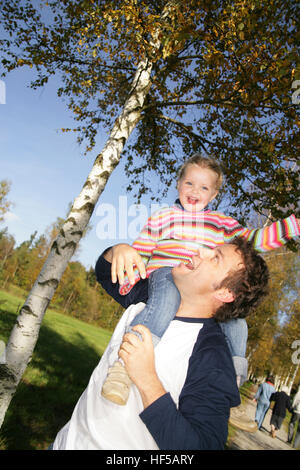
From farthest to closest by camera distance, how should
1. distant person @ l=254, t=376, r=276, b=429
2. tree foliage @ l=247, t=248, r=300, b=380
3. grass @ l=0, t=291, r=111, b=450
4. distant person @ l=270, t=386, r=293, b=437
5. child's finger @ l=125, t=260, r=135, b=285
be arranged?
1. tree foliage @ l=247, t=248, r=300, b=380
2. distant person @ l=270, t=386, r=293, b=437
3. distant person @ l=254, t=376, r=276, b=429
4. grass @ l=0, t=291, r=111, b=450
5. child's finger @ l=125, t=260, r=135, b=285

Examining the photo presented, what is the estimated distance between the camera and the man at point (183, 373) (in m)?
1.17

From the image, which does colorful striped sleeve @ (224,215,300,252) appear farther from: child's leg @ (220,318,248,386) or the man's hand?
the man's hand

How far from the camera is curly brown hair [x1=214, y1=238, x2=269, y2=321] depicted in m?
1.70

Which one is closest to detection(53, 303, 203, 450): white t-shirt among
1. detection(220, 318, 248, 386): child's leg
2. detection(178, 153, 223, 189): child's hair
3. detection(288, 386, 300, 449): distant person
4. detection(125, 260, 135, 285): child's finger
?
detection(125, 260, 135, 285): child's finger

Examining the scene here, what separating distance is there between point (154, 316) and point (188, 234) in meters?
0.98

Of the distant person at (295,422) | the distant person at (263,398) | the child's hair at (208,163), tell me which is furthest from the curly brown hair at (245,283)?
the distant person at (295,422)

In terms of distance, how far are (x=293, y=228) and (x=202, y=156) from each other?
3.99 feet

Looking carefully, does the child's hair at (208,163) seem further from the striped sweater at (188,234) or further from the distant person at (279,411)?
the distant person at (279,411)

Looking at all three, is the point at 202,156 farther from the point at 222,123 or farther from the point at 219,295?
the point at 222,123

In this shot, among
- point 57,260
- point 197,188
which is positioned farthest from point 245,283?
point 57,260

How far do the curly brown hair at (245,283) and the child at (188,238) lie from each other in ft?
0.83

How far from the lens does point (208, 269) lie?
167cm

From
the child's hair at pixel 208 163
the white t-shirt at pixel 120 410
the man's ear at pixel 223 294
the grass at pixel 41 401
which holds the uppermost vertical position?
the child's hair at pixel 208 163
